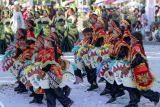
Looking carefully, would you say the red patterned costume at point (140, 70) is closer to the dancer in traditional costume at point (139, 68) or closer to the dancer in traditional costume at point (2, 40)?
the dancer in traditional costume at point (139, 68)

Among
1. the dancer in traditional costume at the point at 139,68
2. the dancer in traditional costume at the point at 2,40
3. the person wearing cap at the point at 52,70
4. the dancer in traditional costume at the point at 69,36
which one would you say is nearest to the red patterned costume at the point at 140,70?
the dancer in traditional costume at the point at 139,68

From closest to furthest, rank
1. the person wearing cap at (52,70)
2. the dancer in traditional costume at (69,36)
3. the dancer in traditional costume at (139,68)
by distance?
the person wearing cap at (52,70)
the dancer in traditional costume at (139,68)
the dancer in traditional costume at (69,36)

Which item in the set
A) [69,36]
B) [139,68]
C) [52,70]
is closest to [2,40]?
[69,36]

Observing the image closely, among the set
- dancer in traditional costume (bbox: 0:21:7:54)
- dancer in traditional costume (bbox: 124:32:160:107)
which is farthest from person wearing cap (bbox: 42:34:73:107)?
dancer in traditional costume (bbox: 0:21:7:54)

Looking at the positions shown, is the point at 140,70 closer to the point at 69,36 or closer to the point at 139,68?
the point at 139,68

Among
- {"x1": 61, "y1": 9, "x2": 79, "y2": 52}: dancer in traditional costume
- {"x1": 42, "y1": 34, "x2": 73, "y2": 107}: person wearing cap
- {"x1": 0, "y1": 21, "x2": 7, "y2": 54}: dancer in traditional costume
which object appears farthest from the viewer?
{"x1": 61, "y1": 9, "x2": 79, "y2": 52}: dancer in traditional costume

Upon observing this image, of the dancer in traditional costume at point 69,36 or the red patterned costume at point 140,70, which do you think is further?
the dancer in traditional costume at point 69,36

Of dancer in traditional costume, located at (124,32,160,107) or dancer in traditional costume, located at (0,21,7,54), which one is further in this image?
dancer in traditional costume, located at (0,21,7,54)

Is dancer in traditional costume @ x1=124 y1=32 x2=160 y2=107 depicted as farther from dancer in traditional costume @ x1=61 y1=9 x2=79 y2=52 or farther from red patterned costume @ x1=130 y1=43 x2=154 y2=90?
dancer in traditional costume @ x1=61 y1=9 x2=79 y2=52

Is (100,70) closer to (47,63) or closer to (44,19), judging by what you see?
(47,63)

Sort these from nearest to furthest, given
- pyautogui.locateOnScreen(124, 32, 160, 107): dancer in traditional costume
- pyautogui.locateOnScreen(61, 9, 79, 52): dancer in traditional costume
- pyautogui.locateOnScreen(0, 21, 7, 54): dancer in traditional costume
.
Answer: pyautogui.locateOnScreen(124, 32, 160, 107): dancer in traditional costume, pyautogui.locateOnScreen(0, 21, 7, 54): dancer in traditional costume, pyautogui.locateOnScreen(61, 9, 79, 52): dancer in traditional costume

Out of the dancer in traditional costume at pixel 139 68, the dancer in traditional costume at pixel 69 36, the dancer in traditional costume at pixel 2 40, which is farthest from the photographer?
the dancer in traditional costume at pixel 69 36

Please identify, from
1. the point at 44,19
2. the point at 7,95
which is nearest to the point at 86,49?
the point at 7,95

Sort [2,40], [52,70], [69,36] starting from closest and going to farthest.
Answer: [52,70]
[2,40]
[69,36]
